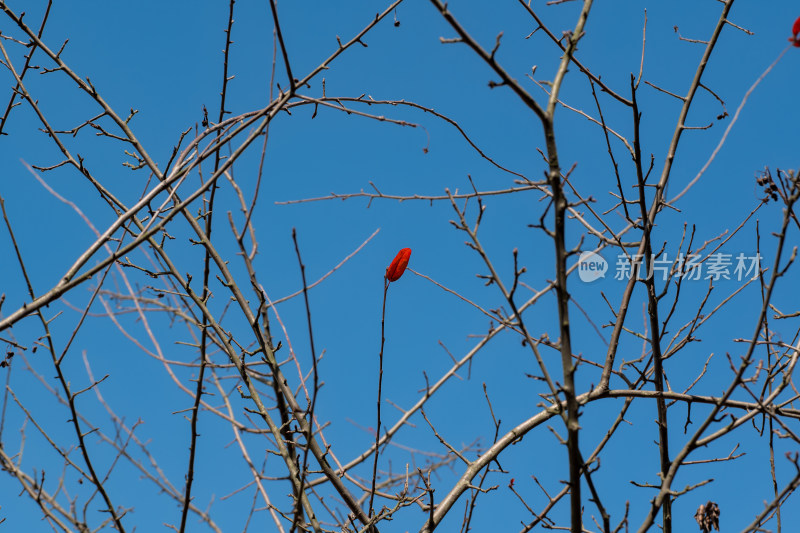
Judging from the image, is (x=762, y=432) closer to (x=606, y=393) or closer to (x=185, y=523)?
(x=606, y=393)

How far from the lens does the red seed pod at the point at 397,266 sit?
2.20 m

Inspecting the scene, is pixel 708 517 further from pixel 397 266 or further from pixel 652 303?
pixel 397 266

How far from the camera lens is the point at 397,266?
2.22m

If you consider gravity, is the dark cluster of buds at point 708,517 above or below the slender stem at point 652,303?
below

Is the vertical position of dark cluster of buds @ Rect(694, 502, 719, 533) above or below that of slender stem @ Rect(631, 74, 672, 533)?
below

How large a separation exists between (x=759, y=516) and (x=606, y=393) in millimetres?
568

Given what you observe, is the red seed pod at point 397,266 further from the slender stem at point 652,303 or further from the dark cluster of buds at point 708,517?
the dark cluster of buds at point 708,517

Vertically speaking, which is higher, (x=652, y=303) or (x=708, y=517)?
(x=652, y=303)

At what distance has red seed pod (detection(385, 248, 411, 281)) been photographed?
2199mm

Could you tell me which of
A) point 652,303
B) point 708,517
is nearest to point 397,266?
point 652,303

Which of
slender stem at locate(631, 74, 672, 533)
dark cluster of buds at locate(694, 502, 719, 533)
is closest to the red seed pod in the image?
slender stem at locate(631, 74, 672, 533)

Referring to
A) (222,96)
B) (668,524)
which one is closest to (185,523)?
(222,96)

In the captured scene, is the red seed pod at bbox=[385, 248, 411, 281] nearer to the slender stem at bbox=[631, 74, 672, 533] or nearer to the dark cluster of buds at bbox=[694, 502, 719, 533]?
the slender stem at bbox=[631, 74, 672, 533]

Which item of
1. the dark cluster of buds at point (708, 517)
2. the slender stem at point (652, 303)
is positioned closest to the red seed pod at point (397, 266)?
the slender stem at point (652, 303)
